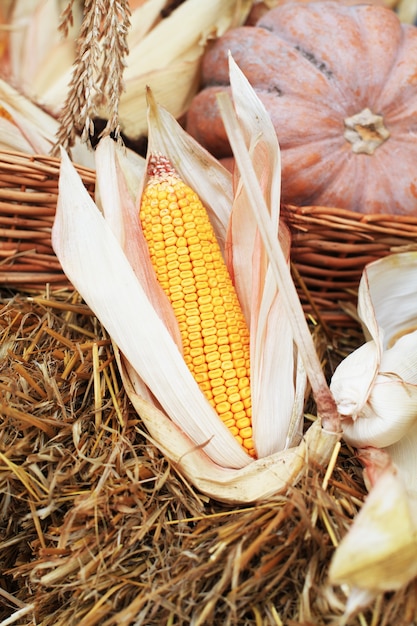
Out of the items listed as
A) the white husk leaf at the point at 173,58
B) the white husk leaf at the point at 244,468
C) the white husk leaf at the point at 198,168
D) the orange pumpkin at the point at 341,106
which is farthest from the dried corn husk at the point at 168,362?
the white husk leaf at the point at 173,58

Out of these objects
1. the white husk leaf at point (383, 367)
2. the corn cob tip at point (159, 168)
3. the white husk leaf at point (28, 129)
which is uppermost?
the corn cob tip at point (159, 168)

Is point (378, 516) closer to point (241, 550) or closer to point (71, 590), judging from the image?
point (241, 550)

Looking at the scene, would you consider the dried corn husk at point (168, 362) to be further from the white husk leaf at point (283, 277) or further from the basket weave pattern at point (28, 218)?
the basket weave pattern at point (28, 218)

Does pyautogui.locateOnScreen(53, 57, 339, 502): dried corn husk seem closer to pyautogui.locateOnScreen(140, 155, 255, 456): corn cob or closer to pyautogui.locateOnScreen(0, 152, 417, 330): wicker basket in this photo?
pyautogui.locateOnScreen(140, 155, 255, 456): corn cob

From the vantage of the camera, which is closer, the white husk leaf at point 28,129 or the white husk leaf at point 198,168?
the white husk leaf at point 198,168

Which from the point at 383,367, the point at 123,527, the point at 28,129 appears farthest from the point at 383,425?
the point at 28,129

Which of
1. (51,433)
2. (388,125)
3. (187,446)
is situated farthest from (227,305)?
(388,125)
